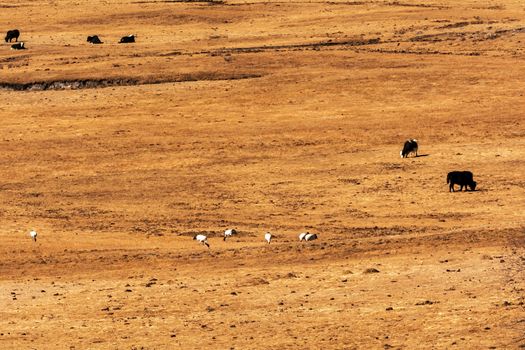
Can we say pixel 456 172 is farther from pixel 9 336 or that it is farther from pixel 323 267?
pixel 9 336

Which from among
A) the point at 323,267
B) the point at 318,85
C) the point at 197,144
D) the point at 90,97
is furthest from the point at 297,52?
the point at 323,267

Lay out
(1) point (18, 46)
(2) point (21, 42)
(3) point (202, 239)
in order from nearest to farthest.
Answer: (3) point (202, 239)
(1) point (18, 46)
(2) point (21, 42)

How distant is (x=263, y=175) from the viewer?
47469 mm

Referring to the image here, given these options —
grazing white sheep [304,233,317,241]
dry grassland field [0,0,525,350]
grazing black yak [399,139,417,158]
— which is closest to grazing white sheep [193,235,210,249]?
dry grassland field [0,0,525,350]

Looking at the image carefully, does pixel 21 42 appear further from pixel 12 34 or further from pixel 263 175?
pixel 263 175

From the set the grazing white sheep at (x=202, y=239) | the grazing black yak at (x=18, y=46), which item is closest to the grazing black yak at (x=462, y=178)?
the grazing white sheep at (x=202, y=239)

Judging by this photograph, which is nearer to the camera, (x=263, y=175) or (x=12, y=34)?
(x=263, y=175)

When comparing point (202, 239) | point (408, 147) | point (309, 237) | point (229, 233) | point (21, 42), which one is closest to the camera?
point (309, 237)

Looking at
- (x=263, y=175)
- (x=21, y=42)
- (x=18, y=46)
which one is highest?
(x=263, y=175)

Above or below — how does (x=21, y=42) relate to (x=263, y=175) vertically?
below

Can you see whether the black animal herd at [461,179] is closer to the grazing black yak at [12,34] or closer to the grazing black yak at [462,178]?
the grazing black yak at [462,178]

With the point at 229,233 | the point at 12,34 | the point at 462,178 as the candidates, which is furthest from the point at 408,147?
the point at 12,34

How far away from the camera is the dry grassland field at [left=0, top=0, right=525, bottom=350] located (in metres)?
28.2

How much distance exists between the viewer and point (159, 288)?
Answer: 3125 cm
